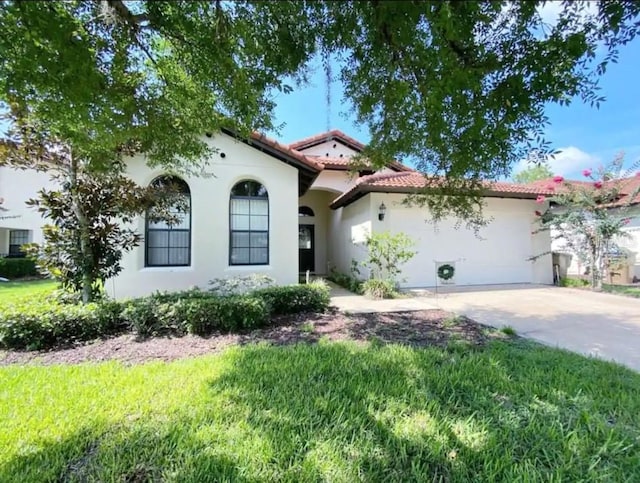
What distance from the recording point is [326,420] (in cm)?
304

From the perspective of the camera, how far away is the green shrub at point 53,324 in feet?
Answer: 18.1

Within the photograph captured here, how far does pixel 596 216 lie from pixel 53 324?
16.2 m

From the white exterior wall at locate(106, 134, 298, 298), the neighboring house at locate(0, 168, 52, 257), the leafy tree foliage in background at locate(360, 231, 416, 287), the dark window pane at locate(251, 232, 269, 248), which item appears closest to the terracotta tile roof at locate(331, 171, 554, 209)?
the leafy tree foliage in background at locate(360, 231, 416, 287)

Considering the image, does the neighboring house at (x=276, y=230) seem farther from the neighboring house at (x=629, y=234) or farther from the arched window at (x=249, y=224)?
the neighboring house at (x=629, y=234)

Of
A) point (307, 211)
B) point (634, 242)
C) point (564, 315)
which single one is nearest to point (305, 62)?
point (564, 315)

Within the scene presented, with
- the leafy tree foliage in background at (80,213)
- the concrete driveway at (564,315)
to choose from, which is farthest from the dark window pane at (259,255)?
the concrete driveway at (564,315)

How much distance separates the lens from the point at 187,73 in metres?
4.11

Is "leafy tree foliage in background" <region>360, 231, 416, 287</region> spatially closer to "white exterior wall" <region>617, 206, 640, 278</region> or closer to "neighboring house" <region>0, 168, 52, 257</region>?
"white exterior wall" <region>617, 206, 640, 278</region>

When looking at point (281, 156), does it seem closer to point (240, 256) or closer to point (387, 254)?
point (240, 256)

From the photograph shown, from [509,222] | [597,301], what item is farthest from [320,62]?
[509,222]

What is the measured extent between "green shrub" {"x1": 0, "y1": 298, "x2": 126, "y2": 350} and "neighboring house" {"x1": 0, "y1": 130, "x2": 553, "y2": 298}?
8.69 ft

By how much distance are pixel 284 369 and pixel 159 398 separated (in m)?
1.58

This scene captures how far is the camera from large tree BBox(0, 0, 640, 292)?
2.40 m

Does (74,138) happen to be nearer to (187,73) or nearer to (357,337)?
(187,73)
